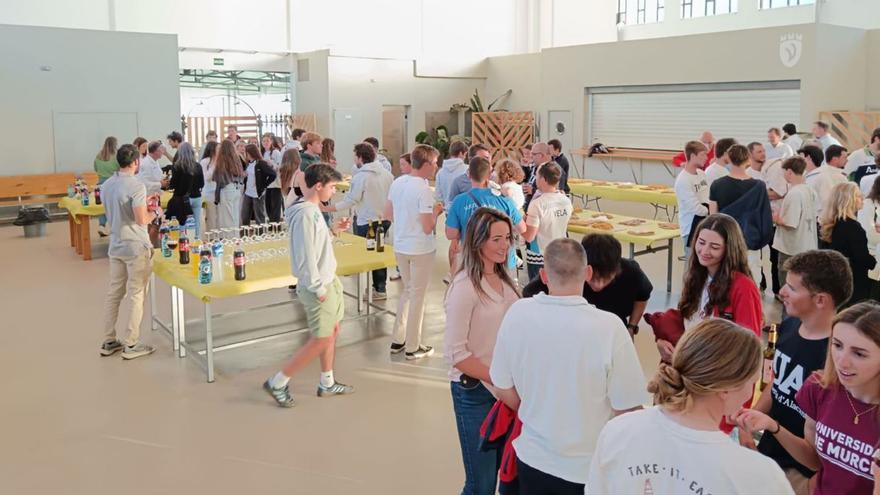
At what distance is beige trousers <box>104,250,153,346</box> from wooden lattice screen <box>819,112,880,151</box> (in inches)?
441

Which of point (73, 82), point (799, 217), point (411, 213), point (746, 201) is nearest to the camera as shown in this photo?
point (411, 213)

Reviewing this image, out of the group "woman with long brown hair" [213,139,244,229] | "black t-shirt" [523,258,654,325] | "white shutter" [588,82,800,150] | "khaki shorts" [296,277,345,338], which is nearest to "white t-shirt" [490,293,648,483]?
"black t-shirt" [523,258,654,325]

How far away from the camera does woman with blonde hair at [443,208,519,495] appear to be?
291 cm

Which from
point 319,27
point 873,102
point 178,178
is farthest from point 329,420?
point 319,27

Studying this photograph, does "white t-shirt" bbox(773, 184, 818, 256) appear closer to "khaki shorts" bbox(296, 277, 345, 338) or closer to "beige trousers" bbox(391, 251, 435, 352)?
"beige trousers" bbox(391, 251, 435, 352)

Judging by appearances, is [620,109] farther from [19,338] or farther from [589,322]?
[589,322]

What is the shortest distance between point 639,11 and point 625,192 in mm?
11610

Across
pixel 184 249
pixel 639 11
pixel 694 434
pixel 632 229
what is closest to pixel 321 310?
pixel 184 249

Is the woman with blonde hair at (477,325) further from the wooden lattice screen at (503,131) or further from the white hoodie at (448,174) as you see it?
the wooden lattice screen at (503,131)

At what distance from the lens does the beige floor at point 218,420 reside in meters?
4.05

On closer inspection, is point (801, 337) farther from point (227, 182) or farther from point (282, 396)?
point (227, 182)

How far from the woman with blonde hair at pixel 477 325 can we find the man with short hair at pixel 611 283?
0.86 feet

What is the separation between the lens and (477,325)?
2.95 metres

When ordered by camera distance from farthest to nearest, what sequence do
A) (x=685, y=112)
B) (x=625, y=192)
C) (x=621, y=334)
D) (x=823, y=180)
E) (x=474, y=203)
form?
(x=685, y=112)
(x=625, y=192)
(x=823, y=180)
(x=474, y=203)
(x=621, y=334)
